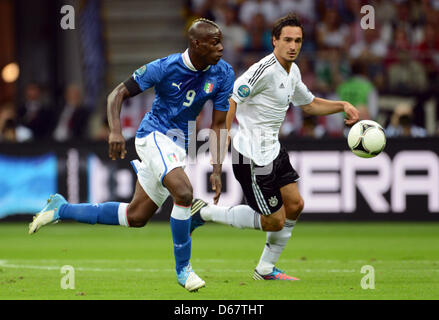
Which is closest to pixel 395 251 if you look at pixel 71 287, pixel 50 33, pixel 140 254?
pixel 140 254

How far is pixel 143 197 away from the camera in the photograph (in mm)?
7895

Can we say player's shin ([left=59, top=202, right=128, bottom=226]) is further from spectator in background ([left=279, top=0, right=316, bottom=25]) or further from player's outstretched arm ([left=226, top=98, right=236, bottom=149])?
spectator in background ([left=279, top=0, right=316, bottom=25])

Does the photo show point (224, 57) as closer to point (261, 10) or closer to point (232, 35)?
point (232, 35)

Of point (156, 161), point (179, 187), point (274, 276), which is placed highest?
point (156, 161)

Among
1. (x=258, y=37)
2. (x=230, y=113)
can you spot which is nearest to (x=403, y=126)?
(x=258, y=37)

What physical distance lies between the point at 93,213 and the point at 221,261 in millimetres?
2175

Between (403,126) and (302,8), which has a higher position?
(302,8)

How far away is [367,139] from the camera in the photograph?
817cm

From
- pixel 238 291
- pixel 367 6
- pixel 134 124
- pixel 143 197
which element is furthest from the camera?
pixel 367 6

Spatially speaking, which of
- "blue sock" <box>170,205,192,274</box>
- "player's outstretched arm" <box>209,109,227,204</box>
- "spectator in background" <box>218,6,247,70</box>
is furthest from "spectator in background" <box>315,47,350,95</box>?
"blue sock" <box>170,205,192,274</box>

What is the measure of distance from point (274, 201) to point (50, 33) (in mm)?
14496

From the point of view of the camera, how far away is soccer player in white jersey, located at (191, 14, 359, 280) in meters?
8.09

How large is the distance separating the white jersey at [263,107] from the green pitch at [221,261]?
123 cm

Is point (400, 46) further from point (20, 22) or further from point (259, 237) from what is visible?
point (20, 22)
